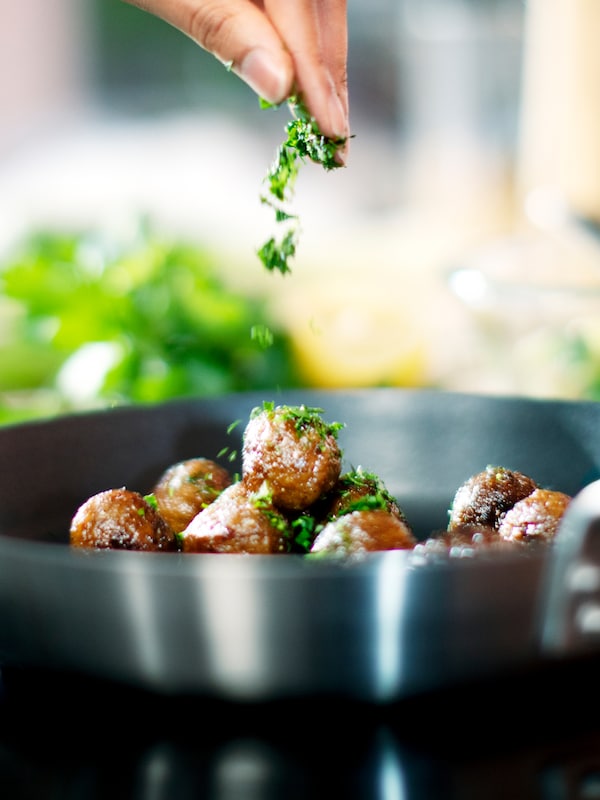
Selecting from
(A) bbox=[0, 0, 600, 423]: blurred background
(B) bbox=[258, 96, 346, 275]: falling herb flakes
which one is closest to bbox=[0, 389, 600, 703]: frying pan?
(B) bbox=[258, 96, 346, 275]: falling herb flakes

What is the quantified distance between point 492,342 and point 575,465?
1.56 meters

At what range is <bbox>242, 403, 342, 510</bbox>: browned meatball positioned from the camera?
1604 millimetres

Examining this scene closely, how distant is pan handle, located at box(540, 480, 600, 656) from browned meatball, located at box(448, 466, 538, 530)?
55cm

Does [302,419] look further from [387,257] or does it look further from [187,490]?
[387,257]

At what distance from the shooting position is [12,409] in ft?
10.2

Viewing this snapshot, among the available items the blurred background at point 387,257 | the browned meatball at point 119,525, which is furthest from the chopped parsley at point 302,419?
the browned meatball at point 119,525

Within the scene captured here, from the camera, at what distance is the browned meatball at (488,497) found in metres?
1.63

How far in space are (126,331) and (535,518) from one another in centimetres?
220

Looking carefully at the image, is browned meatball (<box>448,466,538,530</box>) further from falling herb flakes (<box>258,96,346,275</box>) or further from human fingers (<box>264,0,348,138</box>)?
human fingers (<box>264,0,348,138</box>)

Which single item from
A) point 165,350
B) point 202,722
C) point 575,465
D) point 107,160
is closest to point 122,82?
point 107,160

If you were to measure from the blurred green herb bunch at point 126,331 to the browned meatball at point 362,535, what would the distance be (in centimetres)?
179

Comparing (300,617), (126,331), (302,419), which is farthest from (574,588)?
(126,331)

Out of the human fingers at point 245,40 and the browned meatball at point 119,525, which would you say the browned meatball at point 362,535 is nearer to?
the browned meatball at point 119,525

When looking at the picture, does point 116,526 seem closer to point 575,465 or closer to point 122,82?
point 575,465
